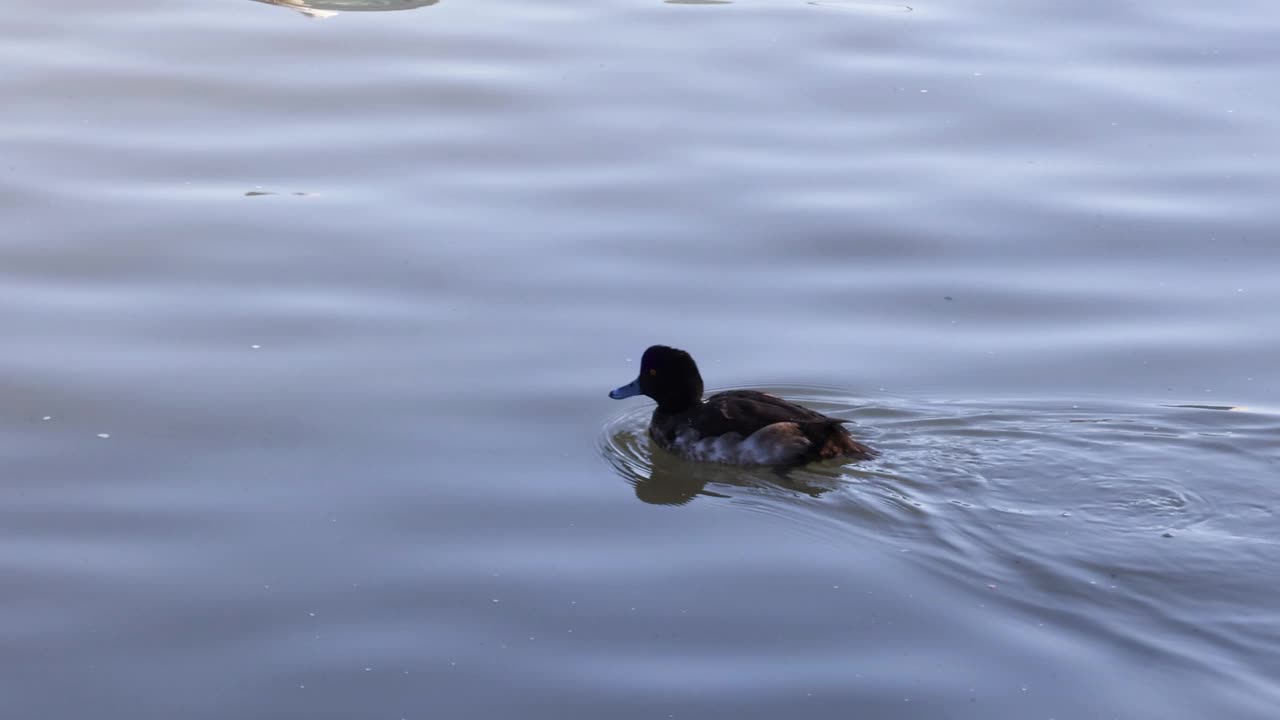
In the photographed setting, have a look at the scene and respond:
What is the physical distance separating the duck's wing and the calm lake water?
0.23 metres

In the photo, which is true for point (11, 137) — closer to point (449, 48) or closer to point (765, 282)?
point (449, 48)

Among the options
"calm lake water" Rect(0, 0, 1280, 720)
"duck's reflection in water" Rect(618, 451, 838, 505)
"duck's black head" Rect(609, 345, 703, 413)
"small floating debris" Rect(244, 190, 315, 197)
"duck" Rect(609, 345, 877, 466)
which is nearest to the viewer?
"calm lake water" Rect(0, 0, 1280, 720)

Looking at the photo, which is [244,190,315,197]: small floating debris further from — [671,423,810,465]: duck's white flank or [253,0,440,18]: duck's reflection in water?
[253,0,440,18]: duck's reflection in water

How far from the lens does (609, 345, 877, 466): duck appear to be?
7719 mm

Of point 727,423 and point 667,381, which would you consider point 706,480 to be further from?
point 667,381

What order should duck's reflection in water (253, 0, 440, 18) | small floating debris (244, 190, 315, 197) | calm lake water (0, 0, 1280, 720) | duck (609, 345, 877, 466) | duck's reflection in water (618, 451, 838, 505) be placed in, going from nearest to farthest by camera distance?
calm lake water (0, 0, 1280, 720) → duck's reflection in water (618, 451, 838, 505) → duck (609, 345, 877, 466) → small floating debris (244, 190, 315, 197) → duck's reflection in water (253, 0, 440, 18)

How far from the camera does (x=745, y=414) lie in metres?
7.80

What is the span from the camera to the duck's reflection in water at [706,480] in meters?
7.59

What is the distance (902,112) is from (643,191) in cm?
244

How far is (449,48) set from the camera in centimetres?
1307

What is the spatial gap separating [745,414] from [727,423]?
0.10m

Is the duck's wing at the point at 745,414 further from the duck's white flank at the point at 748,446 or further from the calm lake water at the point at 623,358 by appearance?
the calm lake water at the point at 623,358

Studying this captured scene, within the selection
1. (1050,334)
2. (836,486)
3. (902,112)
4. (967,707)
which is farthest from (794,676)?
(902,112)

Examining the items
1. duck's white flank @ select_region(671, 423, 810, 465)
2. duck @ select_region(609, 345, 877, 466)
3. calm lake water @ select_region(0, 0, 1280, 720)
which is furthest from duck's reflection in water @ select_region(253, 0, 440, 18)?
duck's white flank @ select_region(671, 423, 810, 465)
